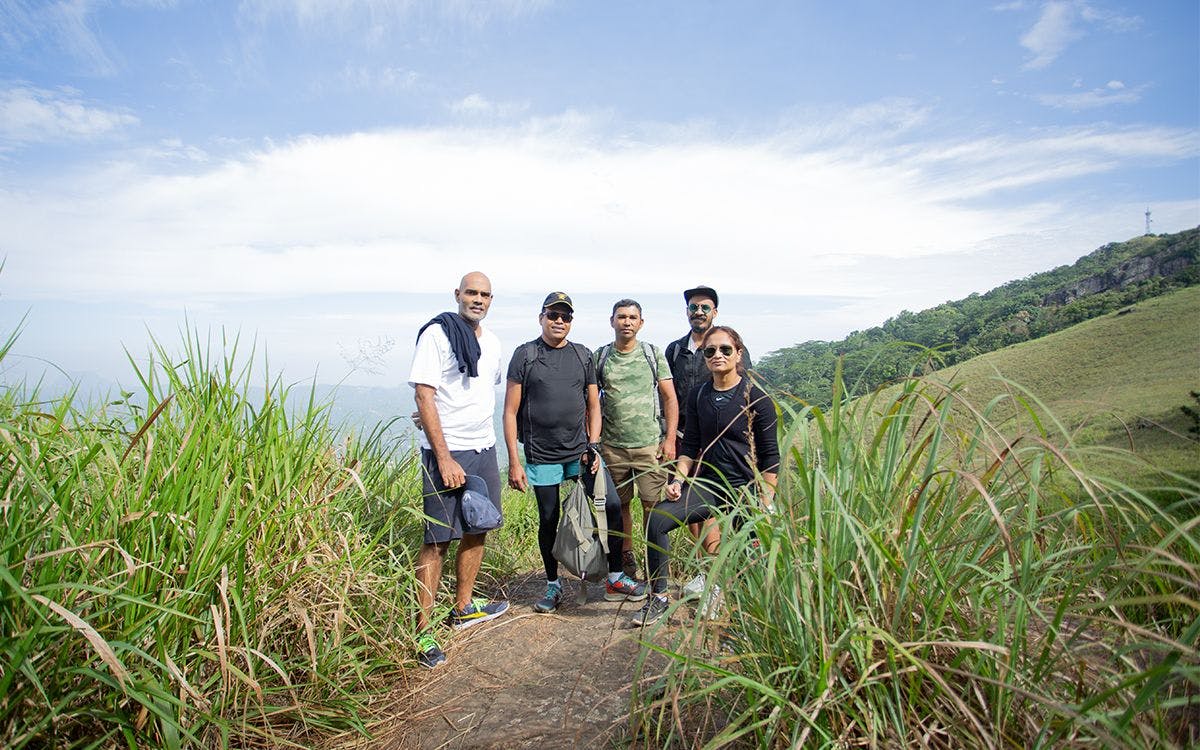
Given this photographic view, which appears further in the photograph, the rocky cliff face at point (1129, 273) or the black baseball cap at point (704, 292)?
the rocky cliff face at point (1129, 273)

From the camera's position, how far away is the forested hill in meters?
2.11

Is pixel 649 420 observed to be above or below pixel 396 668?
above

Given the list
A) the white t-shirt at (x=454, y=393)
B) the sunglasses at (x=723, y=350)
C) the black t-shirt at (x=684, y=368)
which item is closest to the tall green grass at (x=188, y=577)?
the white t-shirt at (x=454, y=393)

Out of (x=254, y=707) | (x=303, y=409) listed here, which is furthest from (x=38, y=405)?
(x=254, y=707)

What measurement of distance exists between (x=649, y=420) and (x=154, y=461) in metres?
3.08

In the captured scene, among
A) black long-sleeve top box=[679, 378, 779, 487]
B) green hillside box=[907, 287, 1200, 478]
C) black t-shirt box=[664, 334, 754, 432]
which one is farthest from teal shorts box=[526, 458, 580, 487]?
green hillside box=[907, 287, 1200, 478]

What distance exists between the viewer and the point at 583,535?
408 centimetres

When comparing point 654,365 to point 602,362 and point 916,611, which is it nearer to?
point 602,362

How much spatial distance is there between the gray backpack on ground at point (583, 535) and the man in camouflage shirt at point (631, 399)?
1.41ft

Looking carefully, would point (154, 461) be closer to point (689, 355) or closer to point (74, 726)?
point (74, 726)

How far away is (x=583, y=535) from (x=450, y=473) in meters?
1.02

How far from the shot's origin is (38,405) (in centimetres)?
249

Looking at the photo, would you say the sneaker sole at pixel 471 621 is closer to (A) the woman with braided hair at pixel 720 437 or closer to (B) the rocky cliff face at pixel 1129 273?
(A) the woman with braided hair at pixel 720 437

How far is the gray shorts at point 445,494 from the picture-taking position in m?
3.59
